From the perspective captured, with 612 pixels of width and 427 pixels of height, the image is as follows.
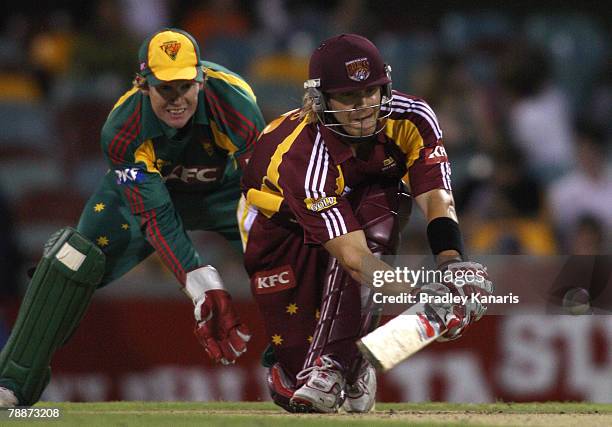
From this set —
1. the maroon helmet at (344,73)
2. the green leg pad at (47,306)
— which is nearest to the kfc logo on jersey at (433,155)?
the maroon helmet at (344,73)

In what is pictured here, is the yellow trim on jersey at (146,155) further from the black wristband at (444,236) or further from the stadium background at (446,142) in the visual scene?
the stadium background at (446,142)

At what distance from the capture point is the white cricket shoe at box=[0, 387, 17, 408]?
17.8 ft

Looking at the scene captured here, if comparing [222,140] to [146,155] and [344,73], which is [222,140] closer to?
[146,155]

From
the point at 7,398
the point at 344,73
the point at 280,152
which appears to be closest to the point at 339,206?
the point at 280,152

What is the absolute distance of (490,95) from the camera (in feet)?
31.6

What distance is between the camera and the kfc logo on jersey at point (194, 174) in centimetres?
→ 580

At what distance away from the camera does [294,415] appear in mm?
4812

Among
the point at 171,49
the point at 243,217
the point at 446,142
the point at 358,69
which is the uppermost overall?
the point at 358,69

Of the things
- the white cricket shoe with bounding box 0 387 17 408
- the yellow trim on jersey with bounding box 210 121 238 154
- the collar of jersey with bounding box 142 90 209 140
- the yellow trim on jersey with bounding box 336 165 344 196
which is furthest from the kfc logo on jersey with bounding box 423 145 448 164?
the white cricket shoe with bounding box 0 387 17 408

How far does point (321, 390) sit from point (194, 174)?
1.47m

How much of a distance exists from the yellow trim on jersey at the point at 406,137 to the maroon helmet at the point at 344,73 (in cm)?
9

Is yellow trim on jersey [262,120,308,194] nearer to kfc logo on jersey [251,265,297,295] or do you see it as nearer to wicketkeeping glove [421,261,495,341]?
kfc logo on jersey [251,265,297,295]

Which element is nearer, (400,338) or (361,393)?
(400,338)

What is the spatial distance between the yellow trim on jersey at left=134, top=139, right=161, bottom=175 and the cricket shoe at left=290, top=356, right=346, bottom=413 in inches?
51.8
